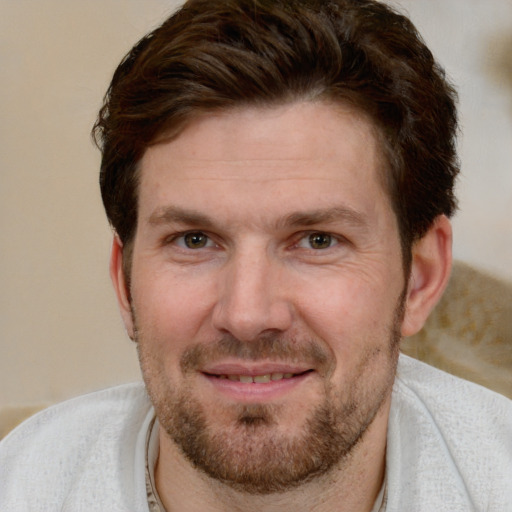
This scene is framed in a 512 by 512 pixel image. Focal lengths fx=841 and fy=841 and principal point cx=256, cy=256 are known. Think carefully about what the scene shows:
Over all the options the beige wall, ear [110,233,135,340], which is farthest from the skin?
the beige wall

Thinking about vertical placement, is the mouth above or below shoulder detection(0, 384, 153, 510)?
above

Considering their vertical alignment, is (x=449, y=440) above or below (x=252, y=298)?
below

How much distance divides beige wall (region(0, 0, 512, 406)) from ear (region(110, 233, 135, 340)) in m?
0.36

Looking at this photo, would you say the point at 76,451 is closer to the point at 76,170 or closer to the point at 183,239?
the point at 183,239

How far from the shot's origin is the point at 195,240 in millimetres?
1295

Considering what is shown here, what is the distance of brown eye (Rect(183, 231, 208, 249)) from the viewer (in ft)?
4.23

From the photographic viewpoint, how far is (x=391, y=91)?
52.7 inches

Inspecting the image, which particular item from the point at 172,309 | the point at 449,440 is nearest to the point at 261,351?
the point at 172,309

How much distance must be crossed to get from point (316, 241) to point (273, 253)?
8 cm

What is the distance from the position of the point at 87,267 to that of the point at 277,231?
81 cm

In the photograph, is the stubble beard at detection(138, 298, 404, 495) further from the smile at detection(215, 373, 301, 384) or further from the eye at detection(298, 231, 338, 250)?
the eye at detection(298, 231, 338, 250)

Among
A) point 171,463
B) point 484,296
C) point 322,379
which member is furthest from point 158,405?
point 484,296

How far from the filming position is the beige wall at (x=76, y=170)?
1.83 metres

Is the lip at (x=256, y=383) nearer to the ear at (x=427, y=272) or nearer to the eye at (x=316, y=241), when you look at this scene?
the eye at (x=316, y=241)
